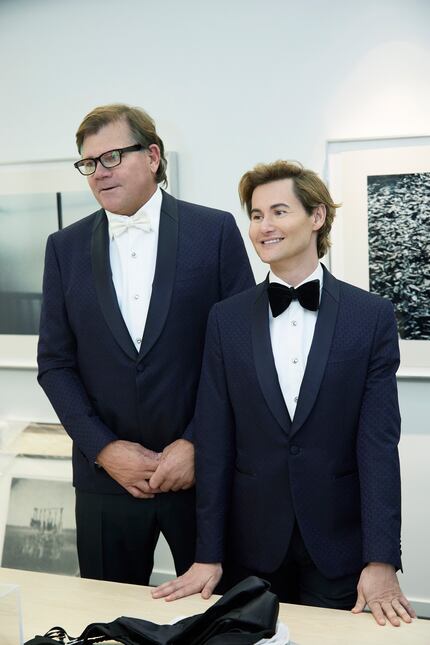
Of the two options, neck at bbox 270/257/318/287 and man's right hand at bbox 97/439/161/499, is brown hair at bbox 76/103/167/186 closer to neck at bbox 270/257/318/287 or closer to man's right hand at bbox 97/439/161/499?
neck at bbox 270/257/318/287

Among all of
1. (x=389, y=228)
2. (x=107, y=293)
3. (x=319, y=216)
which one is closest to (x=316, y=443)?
(x=319, y=216)

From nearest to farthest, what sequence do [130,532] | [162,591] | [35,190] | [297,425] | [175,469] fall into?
[162,591], [297,425], [175,469], [130,532], [35,190]

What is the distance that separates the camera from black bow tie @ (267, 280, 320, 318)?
202 centimetres

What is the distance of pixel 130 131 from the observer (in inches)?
89.4

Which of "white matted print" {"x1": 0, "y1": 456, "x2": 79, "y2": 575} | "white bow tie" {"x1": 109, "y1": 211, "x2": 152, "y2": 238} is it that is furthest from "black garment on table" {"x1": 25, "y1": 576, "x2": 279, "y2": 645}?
"white matted print" {"x1": 0, "y1": 456, "x2": 79, "y2": 575}

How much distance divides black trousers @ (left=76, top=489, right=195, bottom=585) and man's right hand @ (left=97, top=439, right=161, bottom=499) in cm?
7

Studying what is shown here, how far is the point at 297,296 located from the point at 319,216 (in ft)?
0.77

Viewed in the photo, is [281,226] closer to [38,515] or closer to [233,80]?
[233,80]

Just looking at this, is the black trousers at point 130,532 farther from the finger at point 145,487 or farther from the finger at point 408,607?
the finger at point 408,607

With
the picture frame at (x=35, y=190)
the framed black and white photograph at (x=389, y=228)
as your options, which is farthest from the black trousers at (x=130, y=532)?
the picture frame at (x=35, y=190)

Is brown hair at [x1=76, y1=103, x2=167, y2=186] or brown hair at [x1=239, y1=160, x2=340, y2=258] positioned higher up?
brown hair at [x1=76, y1=103, x2=167, y2=186]

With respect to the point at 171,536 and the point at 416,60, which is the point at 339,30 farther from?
the point at 171,536

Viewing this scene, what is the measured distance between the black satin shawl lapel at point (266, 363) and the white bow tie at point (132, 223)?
441 millimetres

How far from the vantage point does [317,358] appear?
77.9 inches
